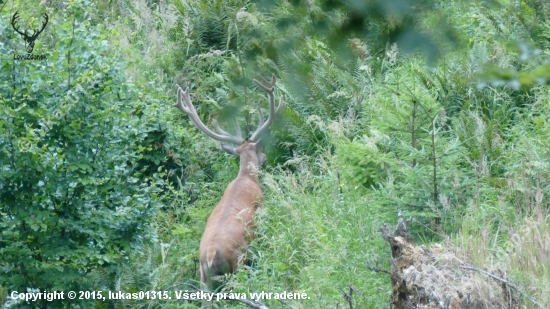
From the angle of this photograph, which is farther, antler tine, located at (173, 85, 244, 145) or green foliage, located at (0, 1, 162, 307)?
antler tine, located at (173, 85, 244, 145)

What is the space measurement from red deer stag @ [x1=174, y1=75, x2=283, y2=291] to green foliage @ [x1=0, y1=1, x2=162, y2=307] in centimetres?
87

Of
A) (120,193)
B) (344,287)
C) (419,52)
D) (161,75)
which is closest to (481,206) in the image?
(344,287)

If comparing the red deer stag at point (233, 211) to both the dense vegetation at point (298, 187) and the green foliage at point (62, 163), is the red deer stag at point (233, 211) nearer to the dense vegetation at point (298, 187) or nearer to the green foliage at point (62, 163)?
the dense vegetation at point (298, 187)

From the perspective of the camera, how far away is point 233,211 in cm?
792

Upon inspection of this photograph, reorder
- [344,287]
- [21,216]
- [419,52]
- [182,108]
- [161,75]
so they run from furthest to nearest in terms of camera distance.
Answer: [161,75]
[182,108]
[21,216]
[344,287]
[419,52]

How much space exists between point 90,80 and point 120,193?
1.15 metres

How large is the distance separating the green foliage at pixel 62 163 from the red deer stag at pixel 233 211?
87 centimetres

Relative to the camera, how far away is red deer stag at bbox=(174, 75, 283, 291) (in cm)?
728

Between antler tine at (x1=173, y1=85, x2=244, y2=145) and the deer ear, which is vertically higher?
antler tine at (x1=173, y1=85, x2=244, y2=145)

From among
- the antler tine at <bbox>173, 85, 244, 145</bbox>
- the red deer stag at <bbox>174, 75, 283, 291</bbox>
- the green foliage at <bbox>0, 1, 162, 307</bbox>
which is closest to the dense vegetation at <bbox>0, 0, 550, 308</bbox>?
the green foliage at <bbox>0, 1, 162, 307</bbox>

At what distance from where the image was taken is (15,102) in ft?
20.7

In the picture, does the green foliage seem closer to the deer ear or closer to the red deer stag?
the red deer stag

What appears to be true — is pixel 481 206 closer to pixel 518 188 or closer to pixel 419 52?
pixel 518 188

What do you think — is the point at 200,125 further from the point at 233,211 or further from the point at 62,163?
the point at 62,163
